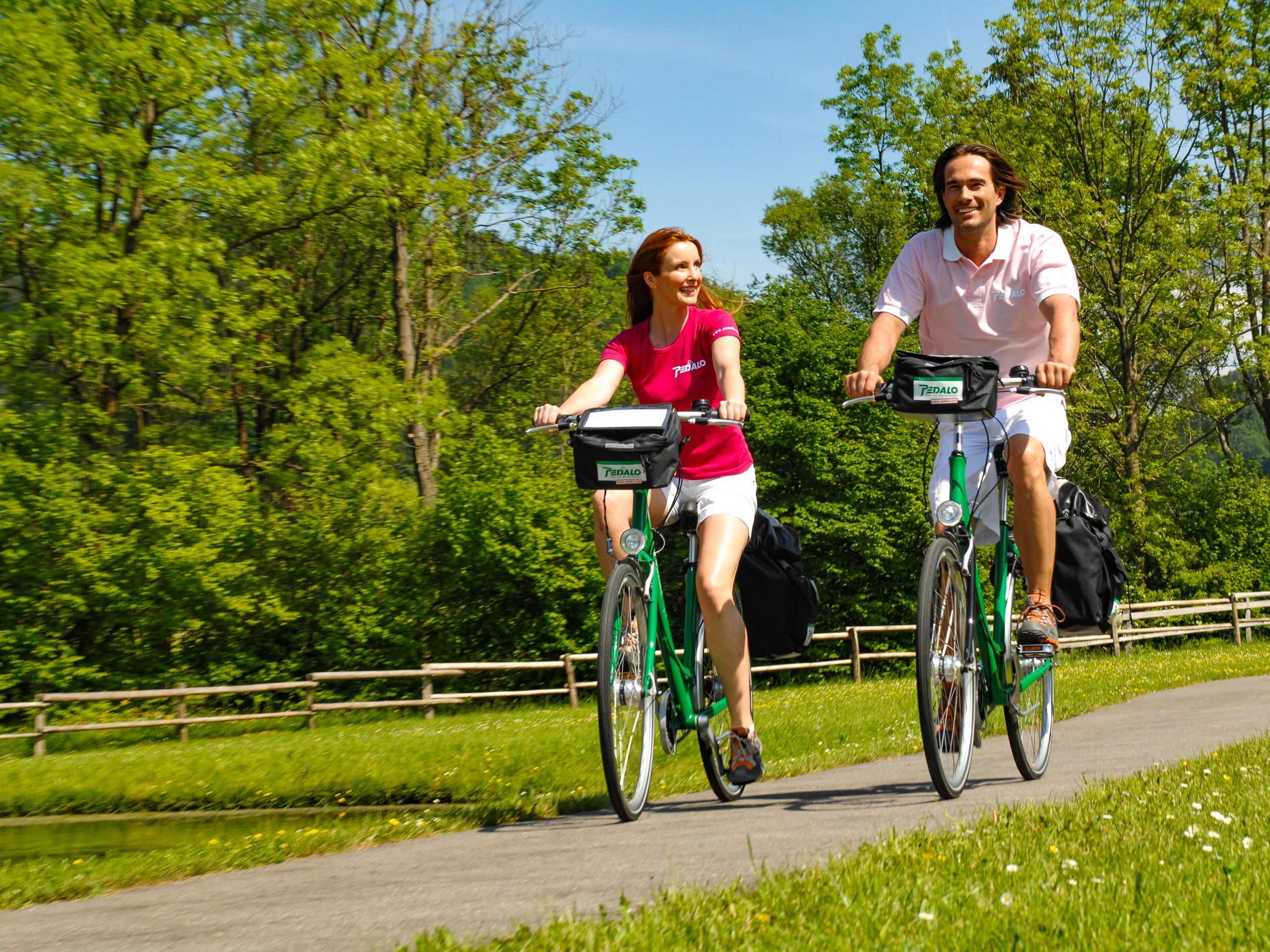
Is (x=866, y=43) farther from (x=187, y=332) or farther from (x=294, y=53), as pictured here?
(x=187, y=332)

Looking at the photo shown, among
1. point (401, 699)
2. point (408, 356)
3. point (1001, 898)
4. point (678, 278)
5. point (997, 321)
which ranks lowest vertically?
point (401, 699)

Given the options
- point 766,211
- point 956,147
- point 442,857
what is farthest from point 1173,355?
point 442,857

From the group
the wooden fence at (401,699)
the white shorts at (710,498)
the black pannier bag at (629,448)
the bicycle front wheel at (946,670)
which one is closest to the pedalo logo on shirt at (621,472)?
the black pannier bag at (629,448)

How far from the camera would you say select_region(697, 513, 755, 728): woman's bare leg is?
5207 millimetres

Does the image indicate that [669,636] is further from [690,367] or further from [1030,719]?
[1030,719]

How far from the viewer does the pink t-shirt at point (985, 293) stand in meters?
5.34

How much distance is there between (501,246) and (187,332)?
38.0 ft

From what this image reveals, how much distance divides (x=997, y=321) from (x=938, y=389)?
748 mm

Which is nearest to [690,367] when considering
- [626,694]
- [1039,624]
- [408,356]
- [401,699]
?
[626,694]

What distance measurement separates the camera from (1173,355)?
32.5 metres

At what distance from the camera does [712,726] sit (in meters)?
5.40

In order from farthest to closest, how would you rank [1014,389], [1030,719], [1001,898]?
[1030,719] < [1014,389] < [1001,898]

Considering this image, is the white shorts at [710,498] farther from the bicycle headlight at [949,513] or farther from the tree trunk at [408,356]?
the tree trunk at [408,356]

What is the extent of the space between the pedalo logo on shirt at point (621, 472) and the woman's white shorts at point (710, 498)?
1.73 ft
